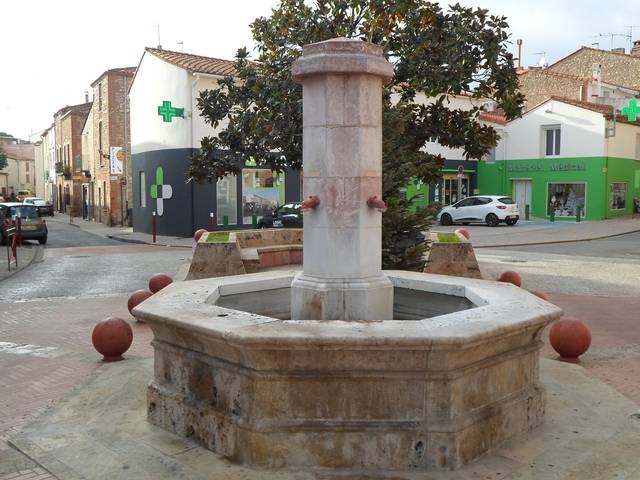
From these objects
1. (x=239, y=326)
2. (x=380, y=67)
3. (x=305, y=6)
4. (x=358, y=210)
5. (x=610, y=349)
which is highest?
(x=305, y=6)

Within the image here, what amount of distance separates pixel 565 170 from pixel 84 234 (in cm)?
2467

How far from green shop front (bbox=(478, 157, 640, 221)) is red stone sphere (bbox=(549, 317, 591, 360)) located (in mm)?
27280

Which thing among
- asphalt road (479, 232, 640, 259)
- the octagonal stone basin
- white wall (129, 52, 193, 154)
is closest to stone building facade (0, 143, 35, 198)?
white wall (129, 52, 193, 154)

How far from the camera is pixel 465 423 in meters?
4.16

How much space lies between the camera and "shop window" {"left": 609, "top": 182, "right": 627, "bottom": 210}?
110 ft

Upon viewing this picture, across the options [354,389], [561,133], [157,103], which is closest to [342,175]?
[354,389]

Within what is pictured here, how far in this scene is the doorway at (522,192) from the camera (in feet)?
118

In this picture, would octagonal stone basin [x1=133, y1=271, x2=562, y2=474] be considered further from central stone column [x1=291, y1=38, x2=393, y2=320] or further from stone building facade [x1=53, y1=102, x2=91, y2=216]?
stone building facade [x1=53, y1=102, x2=91, y2=216]

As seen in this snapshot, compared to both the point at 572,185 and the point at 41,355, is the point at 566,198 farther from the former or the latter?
the point at 41,355

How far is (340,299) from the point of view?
Result: 17.4ft

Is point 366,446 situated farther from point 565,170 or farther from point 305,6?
point 565,170

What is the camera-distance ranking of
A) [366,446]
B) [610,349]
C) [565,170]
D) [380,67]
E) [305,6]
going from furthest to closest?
[565,170], [305,6], [610,349], [380,67], [366,446]

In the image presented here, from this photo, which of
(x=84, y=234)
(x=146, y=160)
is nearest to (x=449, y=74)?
(x=146, y=160)

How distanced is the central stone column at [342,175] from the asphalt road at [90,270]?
8423mm
